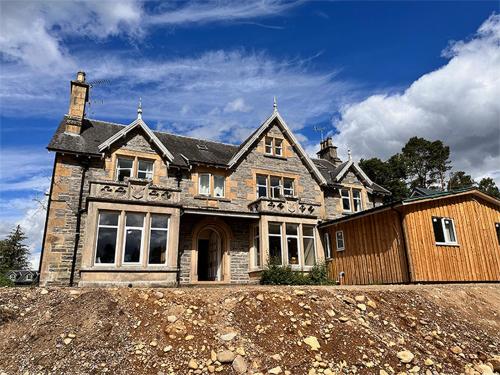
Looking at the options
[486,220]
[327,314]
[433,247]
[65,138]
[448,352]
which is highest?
[65,138]

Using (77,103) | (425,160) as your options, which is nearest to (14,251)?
(77,103)

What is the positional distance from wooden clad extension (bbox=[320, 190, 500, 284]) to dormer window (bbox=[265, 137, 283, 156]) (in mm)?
5822

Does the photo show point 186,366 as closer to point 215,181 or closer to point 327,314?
point 327,314

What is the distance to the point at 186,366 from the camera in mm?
7445

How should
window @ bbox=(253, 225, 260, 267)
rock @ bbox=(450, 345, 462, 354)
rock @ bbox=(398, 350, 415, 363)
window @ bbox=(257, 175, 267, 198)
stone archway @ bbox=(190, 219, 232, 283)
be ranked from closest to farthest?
rock @ bbox=(398, 350, 415, 363), rock @ bbox=(450, 345, 462, 354), stone archway @ bbox=(190, 219, 232, 283), window @ bbox=(253, 225, 260, 267), window @ bbox=(257, 175, 267, 198)

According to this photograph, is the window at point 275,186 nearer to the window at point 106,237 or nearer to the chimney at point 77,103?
the window at point 106,237

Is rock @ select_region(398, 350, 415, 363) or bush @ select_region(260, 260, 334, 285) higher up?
bush @ select_region(260, 260, 334, 285)

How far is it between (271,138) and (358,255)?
906 cm

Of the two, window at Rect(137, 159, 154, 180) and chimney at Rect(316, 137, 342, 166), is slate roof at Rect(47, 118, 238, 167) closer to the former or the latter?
window at Rect(137, 159, 154, 180)

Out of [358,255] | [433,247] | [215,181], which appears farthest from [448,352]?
[215,181]

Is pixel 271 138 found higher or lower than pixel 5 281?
higher

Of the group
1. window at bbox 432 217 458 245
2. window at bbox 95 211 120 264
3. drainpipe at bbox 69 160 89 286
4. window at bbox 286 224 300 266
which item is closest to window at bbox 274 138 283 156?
window at bbox 286 224 300 266

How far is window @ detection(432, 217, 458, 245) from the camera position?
1712cm

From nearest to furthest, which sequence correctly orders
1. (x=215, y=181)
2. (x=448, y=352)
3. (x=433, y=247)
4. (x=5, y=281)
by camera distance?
(x=448, y=352) < (x=5, y=281) < (x=433, y=247) < (x=215, y=181)
